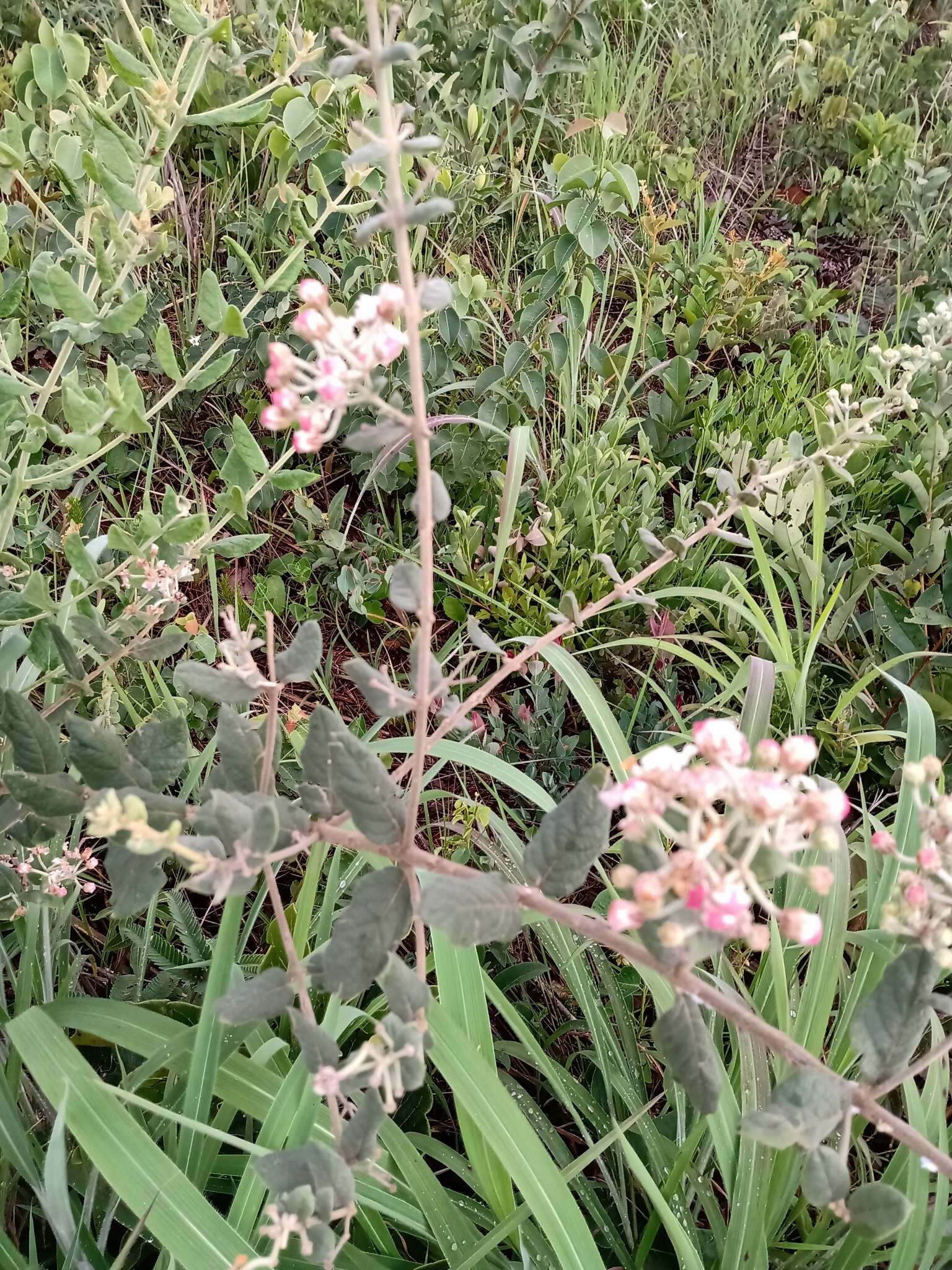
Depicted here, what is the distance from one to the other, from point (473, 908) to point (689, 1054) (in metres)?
0.15

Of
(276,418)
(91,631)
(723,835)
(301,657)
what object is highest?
(276,418)

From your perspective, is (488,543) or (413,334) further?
(488,543)

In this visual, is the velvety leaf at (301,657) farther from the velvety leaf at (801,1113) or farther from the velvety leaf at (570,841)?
the velvety leaf at (801,1113)

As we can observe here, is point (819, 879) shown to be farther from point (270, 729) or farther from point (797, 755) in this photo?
point (270, 729)

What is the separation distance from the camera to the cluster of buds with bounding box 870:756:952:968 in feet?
1.56

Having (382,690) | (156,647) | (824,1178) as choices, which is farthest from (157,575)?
(824,1178)

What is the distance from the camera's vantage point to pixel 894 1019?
0.54 metres

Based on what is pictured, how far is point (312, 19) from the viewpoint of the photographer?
194 centimetres

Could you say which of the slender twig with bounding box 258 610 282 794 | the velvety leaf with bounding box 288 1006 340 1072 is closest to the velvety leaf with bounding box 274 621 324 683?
the slender twig with bounding box 258 610 282 794

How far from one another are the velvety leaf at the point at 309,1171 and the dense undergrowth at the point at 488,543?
0.14 metres

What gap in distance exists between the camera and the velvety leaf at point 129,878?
634mm

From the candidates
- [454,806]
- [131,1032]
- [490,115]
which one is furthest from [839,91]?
[131,1032]

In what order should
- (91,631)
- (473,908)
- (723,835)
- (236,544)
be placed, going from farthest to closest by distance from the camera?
(236,544) → (91,631) → (473,908) → (723,835)

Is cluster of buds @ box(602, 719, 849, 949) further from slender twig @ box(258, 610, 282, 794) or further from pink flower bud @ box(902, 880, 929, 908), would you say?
slender twig @ box(258, 610, 282, 794)
